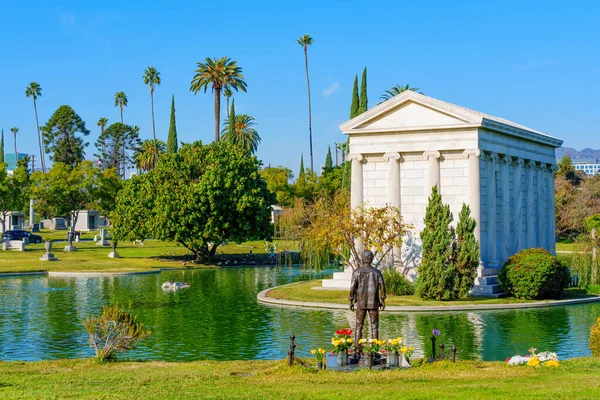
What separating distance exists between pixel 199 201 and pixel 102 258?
10835mm

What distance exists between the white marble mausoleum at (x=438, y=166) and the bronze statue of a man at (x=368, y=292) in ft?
72.2

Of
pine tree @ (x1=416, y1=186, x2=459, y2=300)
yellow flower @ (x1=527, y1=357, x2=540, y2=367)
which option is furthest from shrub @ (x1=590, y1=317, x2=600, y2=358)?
pine tree @ (x1=416, y1=186, x2=459, y2=300)

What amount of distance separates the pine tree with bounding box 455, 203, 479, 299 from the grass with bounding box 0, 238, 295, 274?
97.2 ft

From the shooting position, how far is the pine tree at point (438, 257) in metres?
37.9

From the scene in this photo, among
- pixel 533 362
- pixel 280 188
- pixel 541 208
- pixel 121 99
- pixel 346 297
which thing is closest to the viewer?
pixel 533 362

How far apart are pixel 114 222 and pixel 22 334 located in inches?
1658

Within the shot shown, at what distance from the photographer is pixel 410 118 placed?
4350 cm

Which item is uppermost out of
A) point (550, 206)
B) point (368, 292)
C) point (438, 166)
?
point (438, 166)

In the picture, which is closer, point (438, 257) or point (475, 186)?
point (438, 257)

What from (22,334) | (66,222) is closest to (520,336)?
(22,334)

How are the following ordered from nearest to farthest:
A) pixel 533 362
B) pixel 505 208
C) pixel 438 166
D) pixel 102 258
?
pixel 533 362 → pixel 438 166 → pixel 505 208 → pixel 102 258

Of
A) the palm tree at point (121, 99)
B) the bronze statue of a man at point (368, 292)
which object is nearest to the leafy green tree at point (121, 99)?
the palm tree at point (121, 99)

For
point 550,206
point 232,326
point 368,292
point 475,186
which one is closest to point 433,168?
point 475,186

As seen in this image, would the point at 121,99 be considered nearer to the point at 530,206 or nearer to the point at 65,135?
the point at 65,135
